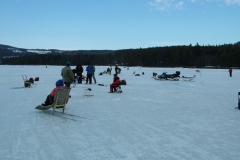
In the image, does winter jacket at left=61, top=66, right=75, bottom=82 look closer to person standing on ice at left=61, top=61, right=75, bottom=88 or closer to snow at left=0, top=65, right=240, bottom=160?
person standing on ice at left=61, top=61, right=75, bottom=88

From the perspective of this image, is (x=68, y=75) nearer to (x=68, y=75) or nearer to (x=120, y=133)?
(x=68, y=75)

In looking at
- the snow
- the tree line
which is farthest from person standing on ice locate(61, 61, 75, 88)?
the tree line

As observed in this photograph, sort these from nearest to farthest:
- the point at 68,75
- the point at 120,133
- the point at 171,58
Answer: the point at 120,133 < the point at 68,75 < the point at 171,58

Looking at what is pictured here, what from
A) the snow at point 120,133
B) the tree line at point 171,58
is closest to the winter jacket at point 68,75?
the snow at point 120,133

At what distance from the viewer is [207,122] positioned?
263 inches

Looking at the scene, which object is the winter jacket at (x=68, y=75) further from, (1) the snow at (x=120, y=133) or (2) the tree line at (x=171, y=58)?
(2) the tree line at (x=171, y=58)

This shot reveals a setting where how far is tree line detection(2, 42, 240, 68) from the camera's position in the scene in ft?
327

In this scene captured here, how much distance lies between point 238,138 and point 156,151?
1.95 m

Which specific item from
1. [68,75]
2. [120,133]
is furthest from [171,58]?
[120,133]

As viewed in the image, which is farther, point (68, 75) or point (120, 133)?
point (68, 75)

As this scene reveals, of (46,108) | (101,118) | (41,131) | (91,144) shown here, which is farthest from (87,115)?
(91,144)

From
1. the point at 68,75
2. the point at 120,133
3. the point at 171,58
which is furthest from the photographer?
the point at 171,58

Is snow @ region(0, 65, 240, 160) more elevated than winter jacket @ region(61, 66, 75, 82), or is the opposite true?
winter jacket @ region(61, 66, 75, 82)

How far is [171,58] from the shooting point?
113625 mm
